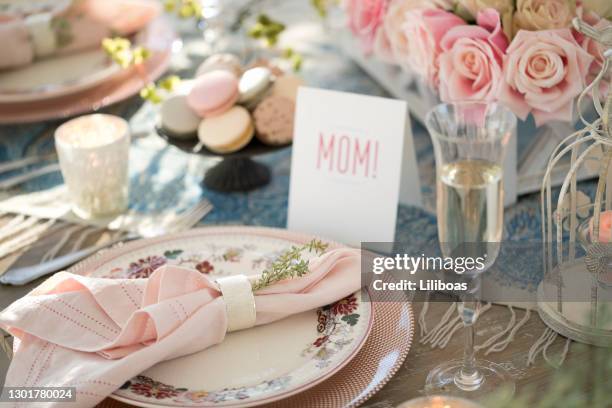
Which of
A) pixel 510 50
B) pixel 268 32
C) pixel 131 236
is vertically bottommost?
pixel 131 236

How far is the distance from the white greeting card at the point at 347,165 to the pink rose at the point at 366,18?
0.85ft

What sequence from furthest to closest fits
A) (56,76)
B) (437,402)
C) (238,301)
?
(56,76) → (238,301) → (437,402)

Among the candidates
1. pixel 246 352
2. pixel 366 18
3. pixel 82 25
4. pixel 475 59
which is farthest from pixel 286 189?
pixel 82 25

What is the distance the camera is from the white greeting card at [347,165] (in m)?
1.36

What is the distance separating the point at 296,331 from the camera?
1152 millimetres

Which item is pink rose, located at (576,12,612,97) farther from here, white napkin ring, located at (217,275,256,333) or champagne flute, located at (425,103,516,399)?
white napkin ring, located at (217,275,256,333)

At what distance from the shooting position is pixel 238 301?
112 cm

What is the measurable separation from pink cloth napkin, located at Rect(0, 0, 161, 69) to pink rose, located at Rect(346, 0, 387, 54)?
1.86 ft

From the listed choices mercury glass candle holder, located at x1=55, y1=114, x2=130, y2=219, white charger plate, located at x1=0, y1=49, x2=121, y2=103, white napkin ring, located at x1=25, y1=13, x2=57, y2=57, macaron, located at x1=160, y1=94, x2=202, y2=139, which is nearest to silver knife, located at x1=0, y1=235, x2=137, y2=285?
mercury glass candle holder, located at x1=55, y1=114, x2=130, y2=219

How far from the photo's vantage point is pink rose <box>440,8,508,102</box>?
133 centimetres

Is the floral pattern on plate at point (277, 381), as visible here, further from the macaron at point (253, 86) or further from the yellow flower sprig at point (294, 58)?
the yellow flower sprig at point (294, 58)

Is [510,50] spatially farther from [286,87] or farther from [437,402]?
[437,402]

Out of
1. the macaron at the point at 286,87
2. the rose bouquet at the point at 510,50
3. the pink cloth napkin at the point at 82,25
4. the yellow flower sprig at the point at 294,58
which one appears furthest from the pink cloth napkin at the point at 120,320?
the pink cloth napkin at the point at 82,25

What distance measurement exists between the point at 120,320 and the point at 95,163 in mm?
453
